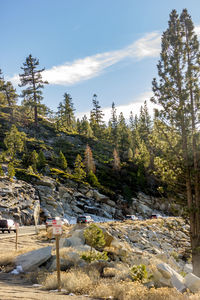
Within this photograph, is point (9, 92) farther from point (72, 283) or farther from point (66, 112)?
point (72, 283)

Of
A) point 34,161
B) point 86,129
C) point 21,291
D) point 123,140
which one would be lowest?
point 21,291

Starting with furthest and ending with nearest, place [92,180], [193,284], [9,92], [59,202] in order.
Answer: [9,92] → [92,180] → [59,202] → [193,284]

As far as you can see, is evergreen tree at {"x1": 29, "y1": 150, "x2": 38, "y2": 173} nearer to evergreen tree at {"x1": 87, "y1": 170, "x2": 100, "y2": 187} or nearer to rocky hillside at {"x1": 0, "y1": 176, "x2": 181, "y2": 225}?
rocky hillside at {"x1": 0, "y1": 176, "x2": 181, "y2": 225}

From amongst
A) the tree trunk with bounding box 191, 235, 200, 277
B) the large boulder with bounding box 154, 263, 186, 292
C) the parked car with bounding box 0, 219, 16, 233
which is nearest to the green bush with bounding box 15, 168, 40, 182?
the parked car with bounding box 0, 219, 16, 233

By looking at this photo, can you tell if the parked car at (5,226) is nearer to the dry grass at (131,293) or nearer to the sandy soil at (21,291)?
the sandy soil at (21,291)

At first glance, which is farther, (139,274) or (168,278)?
(139,274)

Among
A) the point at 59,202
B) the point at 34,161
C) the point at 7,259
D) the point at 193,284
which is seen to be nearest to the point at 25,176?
the point at 34,161

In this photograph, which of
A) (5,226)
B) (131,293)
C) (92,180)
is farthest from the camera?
(92,180)

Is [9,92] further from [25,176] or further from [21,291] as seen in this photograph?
[21,291]

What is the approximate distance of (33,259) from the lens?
41.7ft

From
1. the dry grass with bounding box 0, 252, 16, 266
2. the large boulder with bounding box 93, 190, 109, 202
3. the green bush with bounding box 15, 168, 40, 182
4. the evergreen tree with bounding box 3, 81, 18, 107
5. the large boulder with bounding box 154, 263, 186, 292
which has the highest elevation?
the evergreen tree with bounding box 3, 81, 18, 107

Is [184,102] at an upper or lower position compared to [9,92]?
lower

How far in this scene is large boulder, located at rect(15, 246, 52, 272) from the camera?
40.0ft

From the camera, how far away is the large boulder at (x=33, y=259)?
12188mm
